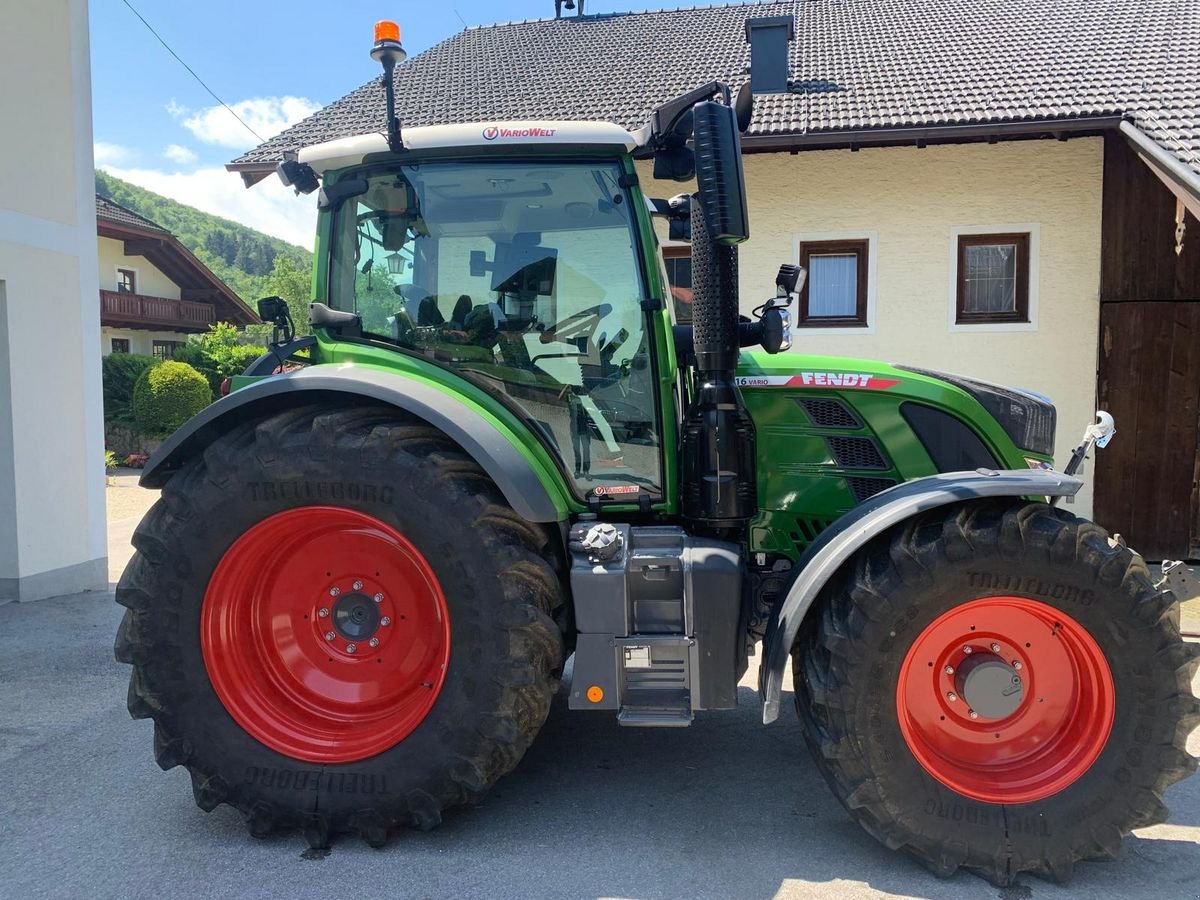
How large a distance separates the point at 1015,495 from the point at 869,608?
1.93ft

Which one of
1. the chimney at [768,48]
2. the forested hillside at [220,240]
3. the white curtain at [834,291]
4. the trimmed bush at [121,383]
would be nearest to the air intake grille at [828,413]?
the white curtain at [834,291]

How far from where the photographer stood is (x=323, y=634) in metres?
2.95

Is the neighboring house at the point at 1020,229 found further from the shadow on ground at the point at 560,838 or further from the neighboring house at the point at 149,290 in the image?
the neighboring house at the point at 149,290

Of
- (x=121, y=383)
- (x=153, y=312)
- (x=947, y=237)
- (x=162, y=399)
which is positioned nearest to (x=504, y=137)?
(x=947, y=237)

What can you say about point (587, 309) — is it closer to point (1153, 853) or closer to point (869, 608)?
point (869, 608)

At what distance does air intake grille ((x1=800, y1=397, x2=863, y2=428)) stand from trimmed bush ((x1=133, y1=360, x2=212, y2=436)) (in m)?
16.9

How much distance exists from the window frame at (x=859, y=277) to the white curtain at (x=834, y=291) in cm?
5

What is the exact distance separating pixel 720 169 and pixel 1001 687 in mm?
1754

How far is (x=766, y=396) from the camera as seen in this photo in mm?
3092

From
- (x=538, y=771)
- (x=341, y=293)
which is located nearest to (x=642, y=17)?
(x=341, y=293)

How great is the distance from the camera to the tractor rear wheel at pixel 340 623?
261 centimetres

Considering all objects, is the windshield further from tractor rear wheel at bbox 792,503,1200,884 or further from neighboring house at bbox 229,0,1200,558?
neighboring house at bbox 229,0,1200,558

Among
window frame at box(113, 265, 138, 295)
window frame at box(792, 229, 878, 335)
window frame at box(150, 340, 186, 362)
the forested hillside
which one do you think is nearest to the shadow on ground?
window frame at box(792, 229, 878, 335)

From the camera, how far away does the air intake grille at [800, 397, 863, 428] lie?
10.1 ft
